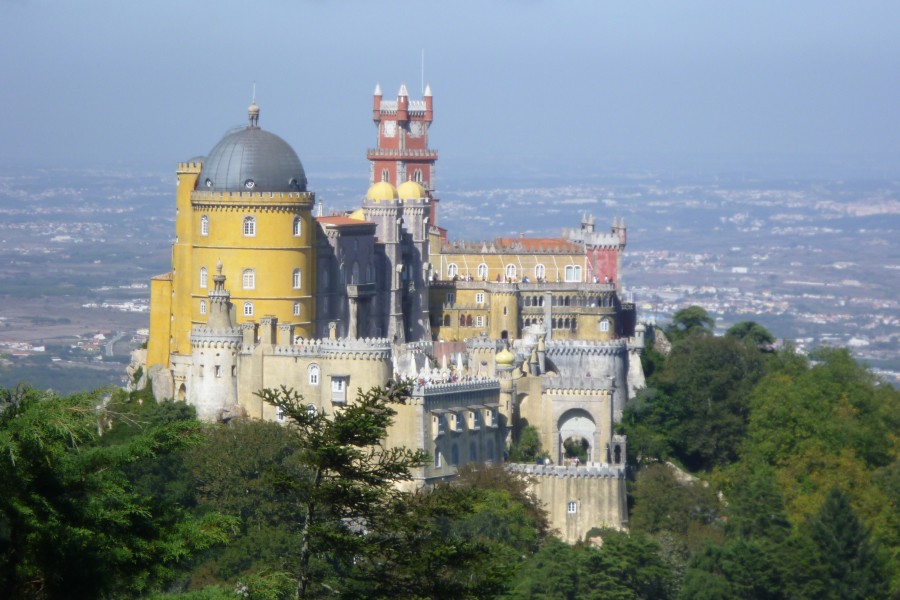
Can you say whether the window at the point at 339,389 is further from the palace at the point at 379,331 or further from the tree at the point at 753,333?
the tree at the point at 753,333

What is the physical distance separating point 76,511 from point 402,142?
86926 mm

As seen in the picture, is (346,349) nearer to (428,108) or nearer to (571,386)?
(571,386)

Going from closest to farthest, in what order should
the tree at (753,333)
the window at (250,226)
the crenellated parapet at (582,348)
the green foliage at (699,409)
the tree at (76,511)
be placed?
1. the tree at (76,511)
2. the window at (250,226)
3. the green foliage at (699,409)
4. the crenellated parapet at (582,348)
5. the tree at (753,333)

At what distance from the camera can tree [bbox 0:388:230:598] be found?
3491cm

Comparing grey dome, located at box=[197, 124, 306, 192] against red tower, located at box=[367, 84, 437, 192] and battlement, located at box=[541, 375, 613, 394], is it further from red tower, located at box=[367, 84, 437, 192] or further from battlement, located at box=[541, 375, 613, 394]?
red tower, located at box=[367, 84, 437, 192]

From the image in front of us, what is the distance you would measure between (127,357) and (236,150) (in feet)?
298

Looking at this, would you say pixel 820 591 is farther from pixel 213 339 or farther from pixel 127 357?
pixel 127 357

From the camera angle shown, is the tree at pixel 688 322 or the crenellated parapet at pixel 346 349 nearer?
the crenellated parapet at pixel 346 349

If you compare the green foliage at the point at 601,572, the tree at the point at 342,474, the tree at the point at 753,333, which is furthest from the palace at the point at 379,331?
the tree at the point at 342,474

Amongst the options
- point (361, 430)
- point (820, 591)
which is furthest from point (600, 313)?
point (361, 430)

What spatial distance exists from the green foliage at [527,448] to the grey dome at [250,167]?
44.1 ft

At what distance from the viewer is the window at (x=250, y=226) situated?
89.9 meters

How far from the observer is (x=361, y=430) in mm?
40406

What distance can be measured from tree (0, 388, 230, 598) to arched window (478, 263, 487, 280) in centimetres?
6949
